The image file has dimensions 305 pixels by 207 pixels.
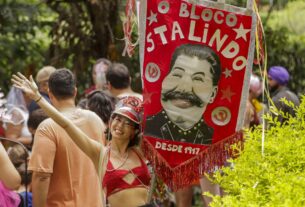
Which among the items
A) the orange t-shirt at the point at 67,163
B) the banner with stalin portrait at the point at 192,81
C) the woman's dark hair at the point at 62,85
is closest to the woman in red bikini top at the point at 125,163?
the banner with stalin portrait at the point at 192,81

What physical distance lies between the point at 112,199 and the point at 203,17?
57.2 inches

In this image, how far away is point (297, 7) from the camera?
639 inches

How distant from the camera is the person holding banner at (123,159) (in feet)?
23.5

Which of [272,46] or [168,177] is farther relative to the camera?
[272,46]

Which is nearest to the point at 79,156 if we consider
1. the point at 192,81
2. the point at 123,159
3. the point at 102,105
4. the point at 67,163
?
the point at 67,163

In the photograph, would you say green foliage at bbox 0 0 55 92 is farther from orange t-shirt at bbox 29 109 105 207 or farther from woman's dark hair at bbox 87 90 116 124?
orange t-shirt at bbox 29 109 105 207

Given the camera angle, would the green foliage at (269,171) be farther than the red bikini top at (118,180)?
No

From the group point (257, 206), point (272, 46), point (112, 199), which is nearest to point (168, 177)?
point (112, 199)

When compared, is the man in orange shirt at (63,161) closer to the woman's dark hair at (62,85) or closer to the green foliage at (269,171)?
the woman's dark hair at (62,85)

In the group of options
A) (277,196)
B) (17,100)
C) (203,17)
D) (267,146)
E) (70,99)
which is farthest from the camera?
(17,100)

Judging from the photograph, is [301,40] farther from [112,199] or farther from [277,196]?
[277,196]

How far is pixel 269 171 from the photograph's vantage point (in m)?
5.68

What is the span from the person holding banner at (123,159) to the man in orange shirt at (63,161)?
328 millimetres

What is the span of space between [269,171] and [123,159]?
1845mm
